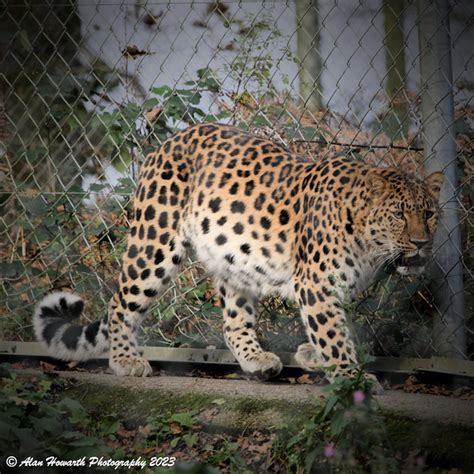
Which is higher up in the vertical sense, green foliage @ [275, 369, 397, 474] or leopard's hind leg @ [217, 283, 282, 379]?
leopard's hind leg @ [217, 283, 282, 379]

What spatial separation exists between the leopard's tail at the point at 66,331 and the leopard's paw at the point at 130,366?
0.59 ft

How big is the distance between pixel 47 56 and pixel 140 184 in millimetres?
1690

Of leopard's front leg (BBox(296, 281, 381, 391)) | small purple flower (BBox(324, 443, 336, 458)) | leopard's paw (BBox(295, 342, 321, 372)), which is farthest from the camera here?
leopard's paw (BBox(295, 342, 321, 372))

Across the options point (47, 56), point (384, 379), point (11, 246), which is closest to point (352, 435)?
point (384, 379)

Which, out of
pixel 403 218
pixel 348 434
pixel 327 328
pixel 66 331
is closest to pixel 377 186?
pixel 403 218

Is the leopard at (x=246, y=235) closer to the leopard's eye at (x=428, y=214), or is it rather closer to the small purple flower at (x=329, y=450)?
the leopard's eye at (x=428, y=214)

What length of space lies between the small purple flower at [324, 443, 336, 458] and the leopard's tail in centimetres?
205

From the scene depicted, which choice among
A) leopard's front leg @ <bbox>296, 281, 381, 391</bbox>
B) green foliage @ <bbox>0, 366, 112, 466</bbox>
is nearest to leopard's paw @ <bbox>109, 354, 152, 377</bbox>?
green foliage @ <bbox>0, 366, 112, 466</bbox>

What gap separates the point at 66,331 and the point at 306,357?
52.4 inches

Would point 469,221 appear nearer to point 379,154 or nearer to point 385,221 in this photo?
point 385,221

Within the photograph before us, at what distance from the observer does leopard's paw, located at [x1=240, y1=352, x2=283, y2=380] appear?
4762 mm

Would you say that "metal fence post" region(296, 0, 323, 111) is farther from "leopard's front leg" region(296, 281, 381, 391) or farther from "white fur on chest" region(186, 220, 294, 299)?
"leopard's front leg" region(296, 281, 381, 391)

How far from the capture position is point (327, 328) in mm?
4395

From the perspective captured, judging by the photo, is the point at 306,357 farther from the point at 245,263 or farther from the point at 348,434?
the point at 348,434
